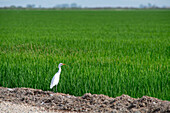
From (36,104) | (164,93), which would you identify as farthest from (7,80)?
(164,93)

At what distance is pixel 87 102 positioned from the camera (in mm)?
6090

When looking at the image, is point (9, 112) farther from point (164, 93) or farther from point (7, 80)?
point (164, 93)

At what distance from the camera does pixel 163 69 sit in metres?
8.07

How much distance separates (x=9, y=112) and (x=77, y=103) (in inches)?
59.6

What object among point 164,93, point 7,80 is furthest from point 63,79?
point 164,93

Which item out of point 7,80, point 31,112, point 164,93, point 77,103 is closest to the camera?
point 31,112

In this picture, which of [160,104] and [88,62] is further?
[88,62]

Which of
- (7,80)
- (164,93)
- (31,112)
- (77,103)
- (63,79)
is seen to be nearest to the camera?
(31,112)

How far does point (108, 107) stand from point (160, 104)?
43.3 inches

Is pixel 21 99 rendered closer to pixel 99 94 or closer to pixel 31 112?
pixel 31 112

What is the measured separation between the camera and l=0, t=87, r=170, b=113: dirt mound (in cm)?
556

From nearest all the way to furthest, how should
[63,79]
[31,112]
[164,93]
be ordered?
1. [31,112]
2. [164,93]
3. [63,79]

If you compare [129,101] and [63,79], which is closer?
[129,101]

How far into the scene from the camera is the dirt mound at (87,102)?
556 cm
